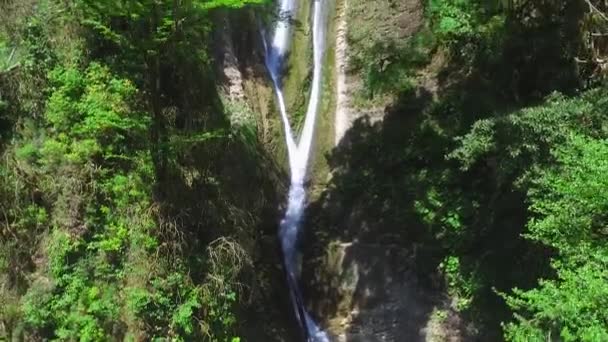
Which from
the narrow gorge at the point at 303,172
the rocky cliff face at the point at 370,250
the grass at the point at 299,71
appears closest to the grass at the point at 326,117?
the narrow gorge at the point at 303,172

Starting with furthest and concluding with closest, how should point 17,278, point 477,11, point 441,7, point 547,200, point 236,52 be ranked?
1. point 236,52
2. point 441,7
3. point 477,11
4. point 17,278
5. point 547,200

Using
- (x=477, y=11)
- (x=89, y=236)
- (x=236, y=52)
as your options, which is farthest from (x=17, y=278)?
(x=477, y=11)

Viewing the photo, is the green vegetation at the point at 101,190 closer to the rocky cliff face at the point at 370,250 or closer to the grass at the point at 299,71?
the rocky cliff face at the point at 370,250

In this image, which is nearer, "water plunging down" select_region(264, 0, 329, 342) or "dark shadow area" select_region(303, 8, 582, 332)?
"dark shadow area" select_region(303, 8, 582, 332)

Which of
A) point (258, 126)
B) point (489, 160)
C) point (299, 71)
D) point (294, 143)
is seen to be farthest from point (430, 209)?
point (299, 71)

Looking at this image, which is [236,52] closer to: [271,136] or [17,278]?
[271,136]

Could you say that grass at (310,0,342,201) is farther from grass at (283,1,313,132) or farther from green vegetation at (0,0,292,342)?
green vegetation at (0,0,292,342)

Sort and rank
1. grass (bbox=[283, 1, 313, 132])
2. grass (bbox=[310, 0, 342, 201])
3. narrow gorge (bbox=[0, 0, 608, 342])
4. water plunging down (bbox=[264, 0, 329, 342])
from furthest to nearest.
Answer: grass (bbox=[283, 1, 313, 132]) < grass (bbox=[310, 0, 342, 201]) < water plunging down (bbox=[264, 0, 329, 342]) < narrow gorge (bbox=[0, 0, 608, 342])

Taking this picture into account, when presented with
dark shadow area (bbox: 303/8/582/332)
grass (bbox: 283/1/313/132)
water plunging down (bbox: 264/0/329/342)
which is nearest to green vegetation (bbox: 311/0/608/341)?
dark shadow area (bbox: 303/8/582/332)
